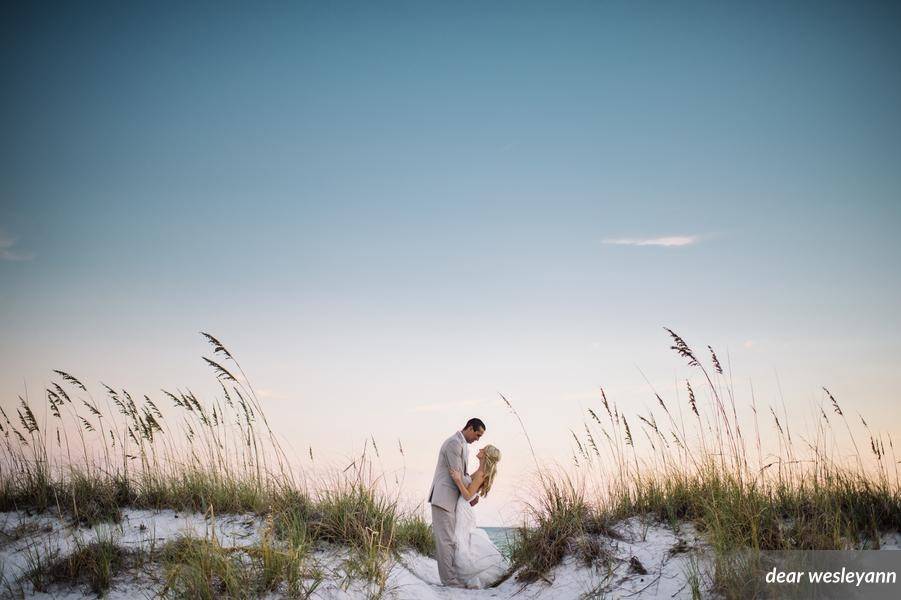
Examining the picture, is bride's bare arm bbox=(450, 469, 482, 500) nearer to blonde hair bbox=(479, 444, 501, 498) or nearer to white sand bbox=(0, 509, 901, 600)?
blonde hair bbox=(479, 444, 501, 498)

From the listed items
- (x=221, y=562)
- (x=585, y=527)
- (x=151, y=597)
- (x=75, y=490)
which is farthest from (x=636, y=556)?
(x=75, y=490)

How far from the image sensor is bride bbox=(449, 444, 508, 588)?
7977 millimetres

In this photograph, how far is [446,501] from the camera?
816 cm

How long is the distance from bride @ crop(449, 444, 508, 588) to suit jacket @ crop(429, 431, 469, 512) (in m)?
0.10

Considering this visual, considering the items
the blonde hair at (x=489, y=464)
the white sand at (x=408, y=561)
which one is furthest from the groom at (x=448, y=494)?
the white sand at (x=408, y=561)

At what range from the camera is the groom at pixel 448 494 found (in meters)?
8.05

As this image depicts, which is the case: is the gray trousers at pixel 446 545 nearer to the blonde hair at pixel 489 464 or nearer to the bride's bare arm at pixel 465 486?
the bride's bare arm at pixel 465 486

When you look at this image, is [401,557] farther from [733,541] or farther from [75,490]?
[75,490]

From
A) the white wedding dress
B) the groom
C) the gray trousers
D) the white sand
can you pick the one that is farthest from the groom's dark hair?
the white sand

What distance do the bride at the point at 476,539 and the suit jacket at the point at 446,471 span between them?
3.9 inches

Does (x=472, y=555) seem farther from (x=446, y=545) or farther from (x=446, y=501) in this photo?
(x=446, y=501)

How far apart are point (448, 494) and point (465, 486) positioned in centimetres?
26

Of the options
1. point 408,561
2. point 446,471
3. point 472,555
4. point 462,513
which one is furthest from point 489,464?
point 408,561

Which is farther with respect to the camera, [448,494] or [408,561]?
[408,561]
